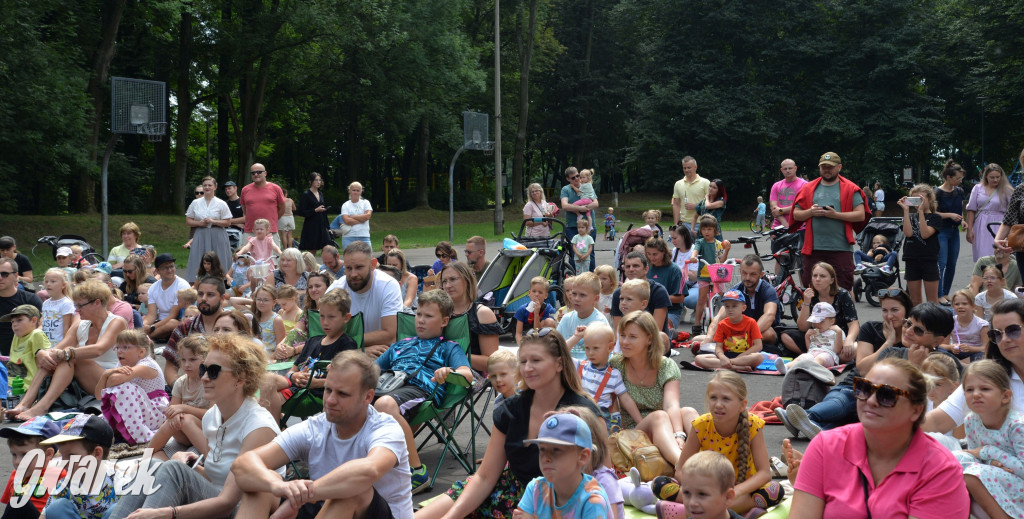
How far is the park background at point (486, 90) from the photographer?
2792 centimetres

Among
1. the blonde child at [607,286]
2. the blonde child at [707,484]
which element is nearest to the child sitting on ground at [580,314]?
the blonde child at [607,286]

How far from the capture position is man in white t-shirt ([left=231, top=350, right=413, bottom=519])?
3.91 m

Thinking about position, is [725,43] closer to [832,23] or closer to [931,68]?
[832,23]

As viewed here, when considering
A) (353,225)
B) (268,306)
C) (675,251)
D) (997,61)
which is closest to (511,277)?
(675,251)

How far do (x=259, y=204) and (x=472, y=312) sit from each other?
7.93 m

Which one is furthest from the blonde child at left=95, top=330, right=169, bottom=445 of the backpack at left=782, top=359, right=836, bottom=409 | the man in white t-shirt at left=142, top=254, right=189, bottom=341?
the backpack at left=782, top=359, right=836, bottom=409

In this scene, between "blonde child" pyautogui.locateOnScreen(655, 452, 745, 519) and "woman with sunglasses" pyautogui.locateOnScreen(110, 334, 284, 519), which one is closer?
"blonde child" pyautogui.locateOnScreen(655, 452, 745, 519)

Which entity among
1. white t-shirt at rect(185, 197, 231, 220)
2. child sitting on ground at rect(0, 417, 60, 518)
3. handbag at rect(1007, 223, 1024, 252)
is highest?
white t-shirt at rect(185, 197, 231, 220)

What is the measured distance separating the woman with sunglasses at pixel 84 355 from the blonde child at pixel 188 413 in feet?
6.02

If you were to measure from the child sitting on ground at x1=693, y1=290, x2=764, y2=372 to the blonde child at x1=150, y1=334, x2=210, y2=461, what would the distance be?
4961 mm

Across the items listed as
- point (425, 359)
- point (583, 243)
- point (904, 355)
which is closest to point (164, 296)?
point (425, 359)

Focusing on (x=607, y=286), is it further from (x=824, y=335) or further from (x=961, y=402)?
(x=961, y=402)

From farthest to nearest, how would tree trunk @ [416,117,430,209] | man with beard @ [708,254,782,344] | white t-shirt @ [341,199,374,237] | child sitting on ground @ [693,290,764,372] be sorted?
tree trunk @ [416,117,430,209], white t-shirt @ [341,199,374,237], man with beard @ [708,254,782,344], child sitting on ground @ [693,290,764,372]

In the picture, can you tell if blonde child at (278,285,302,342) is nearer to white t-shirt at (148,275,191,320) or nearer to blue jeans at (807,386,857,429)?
white t-shirt at (148,275,191,320)
